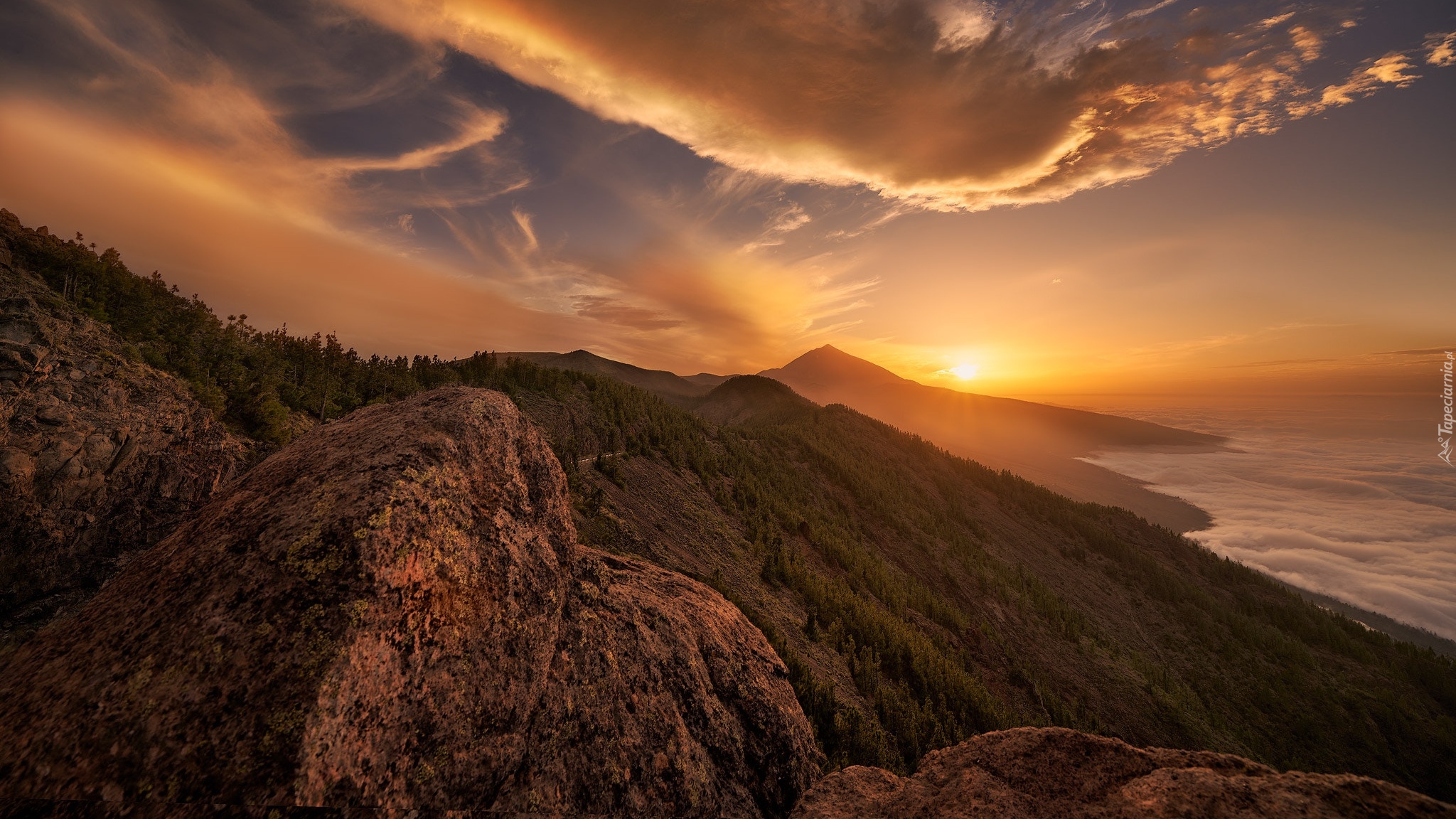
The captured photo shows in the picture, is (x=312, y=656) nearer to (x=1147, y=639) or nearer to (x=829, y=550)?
(x=829, y=550)

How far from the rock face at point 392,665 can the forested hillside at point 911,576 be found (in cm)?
738

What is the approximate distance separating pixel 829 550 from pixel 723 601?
23.4 m

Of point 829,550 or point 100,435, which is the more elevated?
point 100,435

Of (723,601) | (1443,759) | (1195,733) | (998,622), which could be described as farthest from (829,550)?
(1443,759)

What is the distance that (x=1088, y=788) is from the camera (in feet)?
14.5

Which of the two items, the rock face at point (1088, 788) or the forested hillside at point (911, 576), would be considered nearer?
the rock face at point (1088, 788)

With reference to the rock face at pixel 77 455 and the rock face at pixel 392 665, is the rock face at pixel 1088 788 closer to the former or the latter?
the rock face at pixel 392 665

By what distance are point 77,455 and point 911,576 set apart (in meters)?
43.6

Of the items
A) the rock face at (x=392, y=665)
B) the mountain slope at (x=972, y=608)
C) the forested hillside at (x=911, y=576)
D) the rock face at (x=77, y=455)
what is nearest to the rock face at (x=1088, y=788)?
the rock face at (x=392, y=665)

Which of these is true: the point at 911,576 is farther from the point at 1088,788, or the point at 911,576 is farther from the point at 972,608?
the point at 1088,788

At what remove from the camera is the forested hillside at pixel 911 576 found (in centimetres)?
1634

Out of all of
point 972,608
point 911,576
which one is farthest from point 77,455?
point 972,608

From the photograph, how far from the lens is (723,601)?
35.5 feet

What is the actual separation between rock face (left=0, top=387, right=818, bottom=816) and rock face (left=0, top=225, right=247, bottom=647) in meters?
7.05
